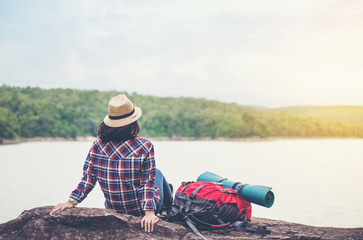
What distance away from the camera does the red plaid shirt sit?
9.80ft

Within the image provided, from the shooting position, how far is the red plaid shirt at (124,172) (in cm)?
299

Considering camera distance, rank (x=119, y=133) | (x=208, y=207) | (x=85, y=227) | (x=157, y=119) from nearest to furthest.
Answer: (x=119, y=133), (x=85, y=227), (x=208, y=207), (x=157, y=119)

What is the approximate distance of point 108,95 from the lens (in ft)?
309

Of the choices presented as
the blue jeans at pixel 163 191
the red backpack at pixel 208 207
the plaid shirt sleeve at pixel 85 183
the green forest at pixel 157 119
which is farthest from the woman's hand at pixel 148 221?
the green forest at pixel 157 119

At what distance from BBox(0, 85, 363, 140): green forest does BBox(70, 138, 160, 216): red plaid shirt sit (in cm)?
7524

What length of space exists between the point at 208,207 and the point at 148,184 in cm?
64

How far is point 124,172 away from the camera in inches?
119

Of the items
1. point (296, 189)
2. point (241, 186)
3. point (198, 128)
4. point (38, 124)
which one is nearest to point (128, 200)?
point (241, 186)

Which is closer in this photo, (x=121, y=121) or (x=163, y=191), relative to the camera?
(x=121, y=121)

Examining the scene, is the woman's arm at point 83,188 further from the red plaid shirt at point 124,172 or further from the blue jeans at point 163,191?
the blue jeans at point 163,191

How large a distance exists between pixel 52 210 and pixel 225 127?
269 feet

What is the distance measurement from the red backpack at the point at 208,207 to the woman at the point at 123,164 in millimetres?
367

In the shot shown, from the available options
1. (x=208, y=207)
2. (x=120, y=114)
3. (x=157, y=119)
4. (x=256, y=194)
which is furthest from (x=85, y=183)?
(x=157, y=119)

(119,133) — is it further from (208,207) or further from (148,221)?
(208,207)
